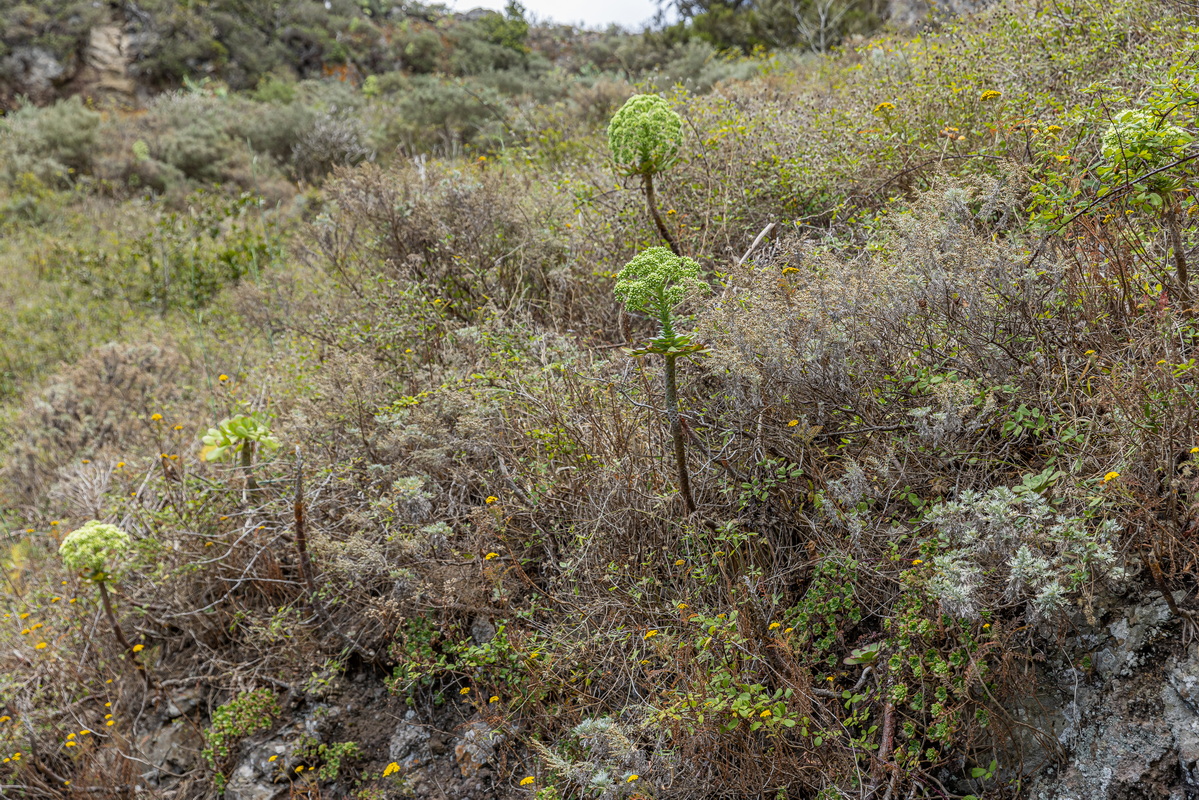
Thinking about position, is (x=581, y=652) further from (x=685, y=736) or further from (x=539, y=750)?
(x=685, y=736)

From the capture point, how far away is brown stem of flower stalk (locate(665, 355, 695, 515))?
252 centimetres

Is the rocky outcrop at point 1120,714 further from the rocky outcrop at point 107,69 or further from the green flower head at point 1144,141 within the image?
the rocky outcrop at point 107,69

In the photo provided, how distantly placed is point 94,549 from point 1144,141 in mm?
4701

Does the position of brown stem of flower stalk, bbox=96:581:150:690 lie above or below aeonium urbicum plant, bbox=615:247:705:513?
below

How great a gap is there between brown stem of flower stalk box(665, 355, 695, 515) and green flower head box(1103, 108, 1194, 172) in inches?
63.6

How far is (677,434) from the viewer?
2.59 m

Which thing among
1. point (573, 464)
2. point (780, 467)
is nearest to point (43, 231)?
point (573, 464)

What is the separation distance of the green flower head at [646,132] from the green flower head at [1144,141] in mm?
1760

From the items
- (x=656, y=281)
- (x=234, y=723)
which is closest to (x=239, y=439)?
(x=234, y=723)

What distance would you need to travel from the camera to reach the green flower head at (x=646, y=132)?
3.41 m

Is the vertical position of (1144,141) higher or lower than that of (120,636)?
higher

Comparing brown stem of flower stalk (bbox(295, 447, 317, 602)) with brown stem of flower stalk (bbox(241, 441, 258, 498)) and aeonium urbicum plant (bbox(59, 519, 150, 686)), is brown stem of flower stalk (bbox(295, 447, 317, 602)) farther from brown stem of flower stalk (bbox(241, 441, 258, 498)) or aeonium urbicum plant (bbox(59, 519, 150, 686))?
aeonium urbicum plant (bbox(59, 519, 150, 686))

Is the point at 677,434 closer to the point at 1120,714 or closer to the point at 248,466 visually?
the point at 1120,714

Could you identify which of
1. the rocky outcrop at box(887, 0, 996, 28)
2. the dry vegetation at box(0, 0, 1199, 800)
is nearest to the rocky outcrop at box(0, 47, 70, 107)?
the dry vegetation at box(0, 0, 1199, 800)
